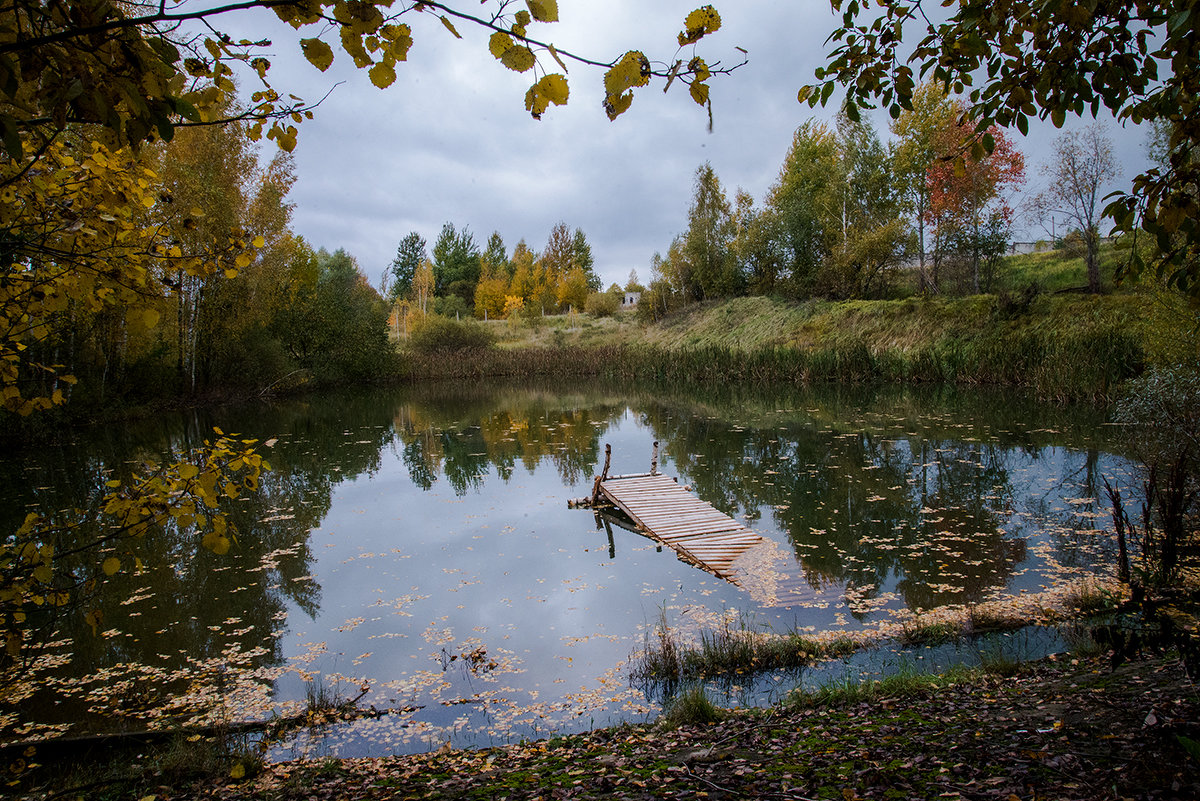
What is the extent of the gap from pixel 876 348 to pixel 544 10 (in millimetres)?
22415

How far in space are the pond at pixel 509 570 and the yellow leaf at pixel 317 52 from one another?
342 centimetres

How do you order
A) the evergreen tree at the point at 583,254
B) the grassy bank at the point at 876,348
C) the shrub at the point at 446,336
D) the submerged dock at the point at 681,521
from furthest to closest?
1. the evergreen tree at the point at 583,254
2. the shrub at the point at 446,336
3. the grassy bank at the point at 876,348
4. the submerged dock at the point at 681,521

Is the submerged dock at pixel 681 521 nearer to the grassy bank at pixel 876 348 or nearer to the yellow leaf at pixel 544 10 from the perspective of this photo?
the yellow leaf at pixel 544 10

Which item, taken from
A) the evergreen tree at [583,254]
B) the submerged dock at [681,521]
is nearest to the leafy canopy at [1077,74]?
the submerged dock at [681,521]

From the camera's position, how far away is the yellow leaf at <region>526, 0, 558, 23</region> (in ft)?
4.42

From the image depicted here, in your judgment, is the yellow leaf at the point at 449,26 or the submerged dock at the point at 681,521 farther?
the submerged dock at the point at 681,521

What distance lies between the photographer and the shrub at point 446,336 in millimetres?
36216

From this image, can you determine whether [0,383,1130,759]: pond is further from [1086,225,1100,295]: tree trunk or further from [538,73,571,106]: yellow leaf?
[1086,225,1100,295]: tree trunk

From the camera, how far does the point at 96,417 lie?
15.7 metres

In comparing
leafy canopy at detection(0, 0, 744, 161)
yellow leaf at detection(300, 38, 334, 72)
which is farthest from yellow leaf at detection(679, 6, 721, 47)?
yellow leaf at detection(300, 38, 334, 72)

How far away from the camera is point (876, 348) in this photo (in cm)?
2177

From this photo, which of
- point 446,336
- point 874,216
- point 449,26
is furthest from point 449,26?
point 446,336

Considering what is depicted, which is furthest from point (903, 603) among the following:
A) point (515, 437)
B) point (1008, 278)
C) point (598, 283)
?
point (598, 283)

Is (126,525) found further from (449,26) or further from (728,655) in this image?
(728,655)
